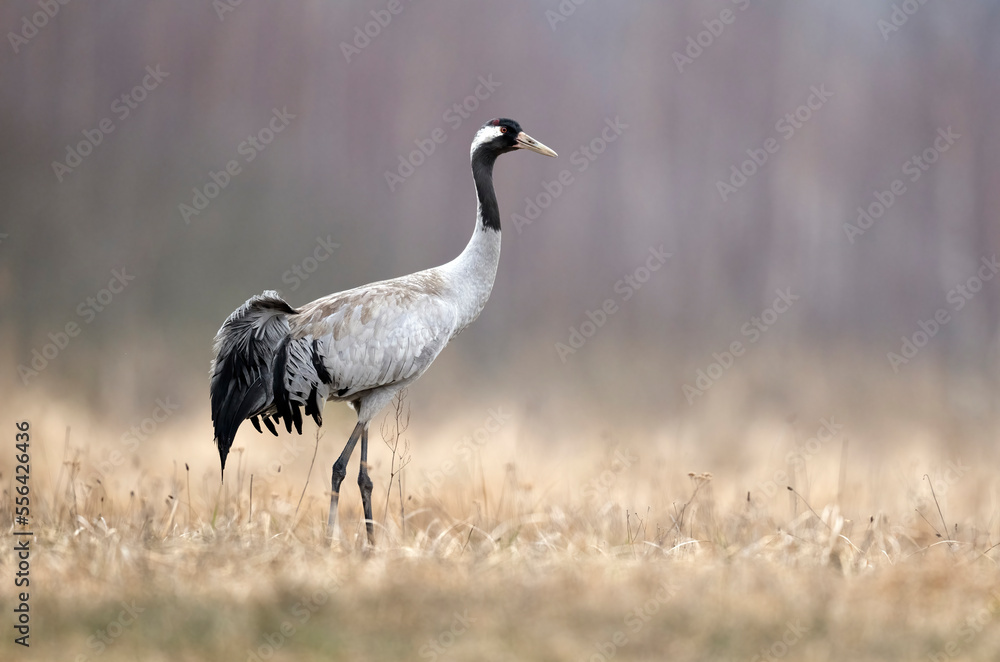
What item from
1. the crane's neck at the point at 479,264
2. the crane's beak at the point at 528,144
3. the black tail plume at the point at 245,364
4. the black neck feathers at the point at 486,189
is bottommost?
the black tail plume at the point at 245,364

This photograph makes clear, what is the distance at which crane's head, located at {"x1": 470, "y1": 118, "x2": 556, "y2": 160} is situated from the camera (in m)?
4.72

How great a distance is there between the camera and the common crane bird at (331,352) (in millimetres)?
4289

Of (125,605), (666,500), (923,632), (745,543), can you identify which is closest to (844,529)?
(745,543)

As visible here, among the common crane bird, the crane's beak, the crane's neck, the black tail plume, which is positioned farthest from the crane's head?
the black tail plume

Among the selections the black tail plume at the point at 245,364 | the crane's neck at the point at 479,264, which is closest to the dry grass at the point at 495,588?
the black tail plume at the point at 245,364

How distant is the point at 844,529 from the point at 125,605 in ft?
10.7

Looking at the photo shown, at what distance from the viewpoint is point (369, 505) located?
4348mm

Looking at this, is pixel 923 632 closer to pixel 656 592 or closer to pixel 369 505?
pixel 656 592

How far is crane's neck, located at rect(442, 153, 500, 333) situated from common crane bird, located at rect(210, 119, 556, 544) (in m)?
0.08

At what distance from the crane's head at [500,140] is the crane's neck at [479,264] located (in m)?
0.13

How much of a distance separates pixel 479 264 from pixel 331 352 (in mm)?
878

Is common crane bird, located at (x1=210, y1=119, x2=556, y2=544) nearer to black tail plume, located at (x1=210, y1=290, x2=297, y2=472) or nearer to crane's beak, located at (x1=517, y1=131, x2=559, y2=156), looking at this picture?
black tail plume, located at (x1=210, y1=290, x2=297, y2=472)

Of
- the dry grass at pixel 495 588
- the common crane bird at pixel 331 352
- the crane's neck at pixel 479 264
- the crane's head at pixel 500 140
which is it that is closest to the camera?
the dry grass at pixel 495 588

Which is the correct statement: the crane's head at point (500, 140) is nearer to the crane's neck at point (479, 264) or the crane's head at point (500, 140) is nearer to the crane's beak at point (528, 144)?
the crane's beak at point (528, 144)
